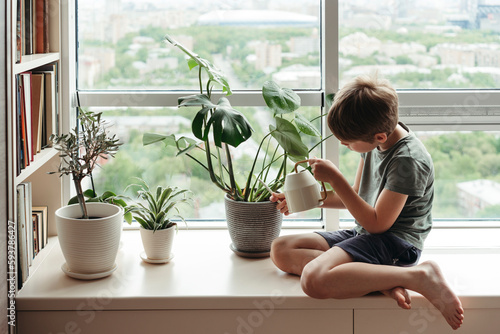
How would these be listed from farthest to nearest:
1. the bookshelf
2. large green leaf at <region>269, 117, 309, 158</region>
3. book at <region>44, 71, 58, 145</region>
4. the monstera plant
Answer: book at <region>44, 71, 58, 145</region>
large green leaf at <region>269, 117, 309, 158</region>
the monstera plant
the bookshelf

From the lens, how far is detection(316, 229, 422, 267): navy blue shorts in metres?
1.93

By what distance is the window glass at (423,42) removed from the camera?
2391mm

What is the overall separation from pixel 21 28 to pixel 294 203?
99cm

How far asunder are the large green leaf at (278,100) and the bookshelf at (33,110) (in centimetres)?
73

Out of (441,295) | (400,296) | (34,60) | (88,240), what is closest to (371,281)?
(400,296)

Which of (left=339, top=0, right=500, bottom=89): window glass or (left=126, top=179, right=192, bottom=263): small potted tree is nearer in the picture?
(left=126, top=179, right=192, bottom=263): small potted tree

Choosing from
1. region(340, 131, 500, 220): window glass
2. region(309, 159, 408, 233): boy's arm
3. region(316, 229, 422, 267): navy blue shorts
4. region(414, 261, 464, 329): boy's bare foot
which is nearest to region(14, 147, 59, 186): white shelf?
region(309, 159, 408, 233): boy's arm

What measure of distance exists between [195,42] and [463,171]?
116 centimetres

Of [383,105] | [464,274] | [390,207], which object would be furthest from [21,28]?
[464,274]

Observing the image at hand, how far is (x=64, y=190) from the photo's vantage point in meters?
2.39

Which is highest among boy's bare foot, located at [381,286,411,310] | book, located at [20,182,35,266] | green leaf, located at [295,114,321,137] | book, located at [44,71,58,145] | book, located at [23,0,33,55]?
book, located at [23,0,33,55]

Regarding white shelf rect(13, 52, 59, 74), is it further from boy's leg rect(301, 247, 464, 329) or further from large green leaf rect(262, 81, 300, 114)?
boy's leg rect(301, 247, 464, 329)

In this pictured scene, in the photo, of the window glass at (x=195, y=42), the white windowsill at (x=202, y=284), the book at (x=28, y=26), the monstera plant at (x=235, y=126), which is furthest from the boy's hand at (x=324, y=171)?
the book at (x=28, y=26)

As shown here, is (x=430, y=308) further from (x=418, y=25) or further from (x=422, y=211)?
(x=418, y=25)
